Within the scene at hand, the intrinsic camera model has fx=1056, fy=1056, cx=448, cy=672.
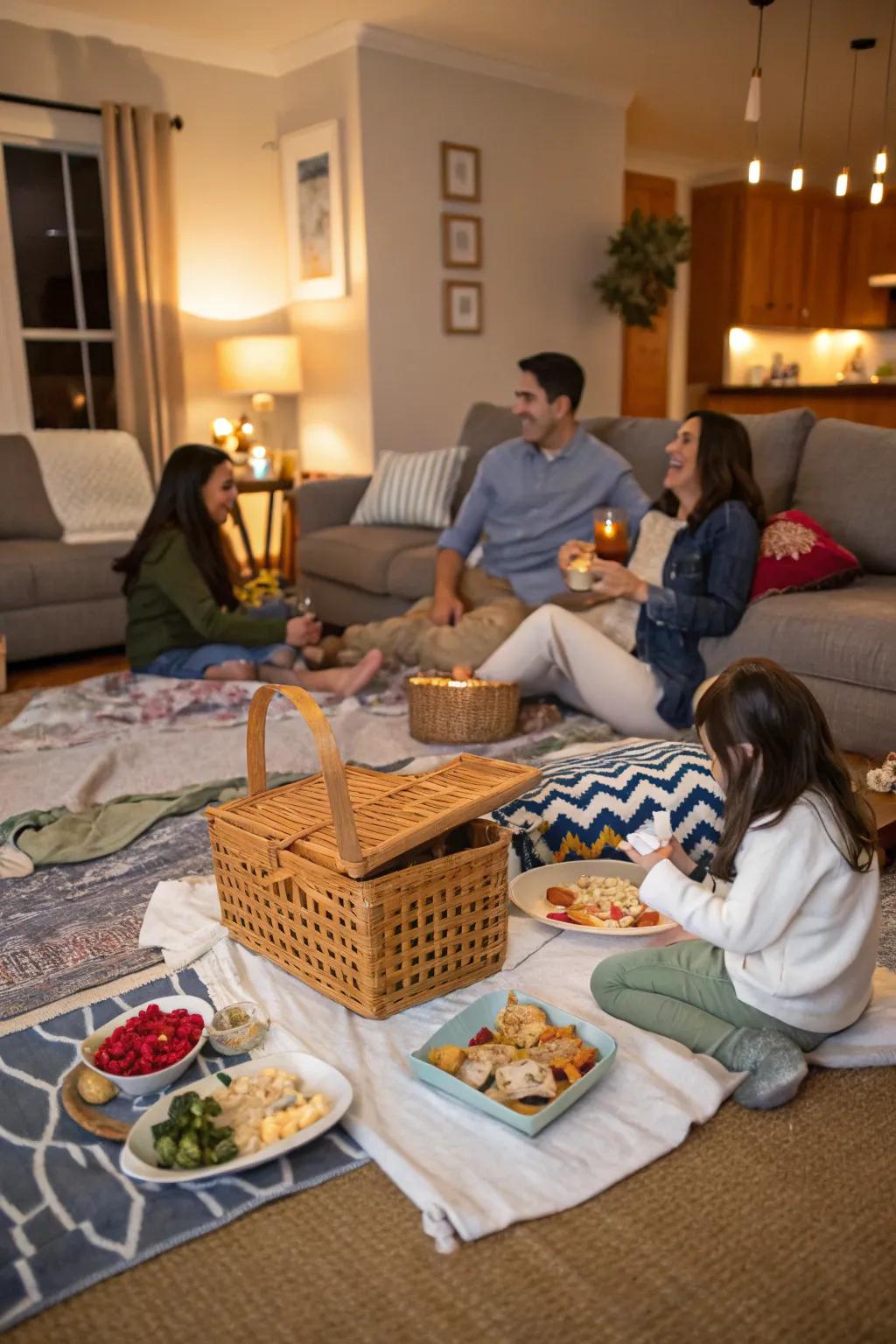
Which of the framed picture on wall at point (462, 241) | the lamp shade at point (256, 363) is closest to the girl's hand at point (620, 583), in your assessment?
the lamp shade at point (256, 363)

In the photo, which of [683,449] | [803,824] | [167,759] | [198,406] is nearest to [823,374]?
[198,406]

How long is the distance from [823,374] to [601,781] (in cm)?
817

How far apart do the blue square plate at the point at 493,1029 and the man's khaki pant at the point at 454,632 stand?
172 centimetres

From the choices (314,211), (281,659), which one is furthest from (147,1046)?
(314,211)

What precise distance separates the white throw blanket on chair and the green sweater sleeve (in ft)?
4.41

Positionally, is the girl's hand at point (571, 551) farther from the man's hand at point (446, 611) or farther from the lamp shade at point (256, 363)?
the lamp shade at point (256, 363)

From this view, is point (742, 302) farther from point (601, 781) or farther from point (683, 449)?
point (601, 781)

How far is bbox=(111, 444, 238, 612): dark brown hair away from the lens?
3.26 metres

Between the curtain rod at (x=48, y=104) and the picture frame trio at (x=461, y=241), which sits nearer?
the curtain rod at (x=48, y=104)

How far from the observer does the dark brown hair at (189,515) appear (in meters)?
3.26

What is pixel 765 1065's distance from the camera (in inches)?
54.4

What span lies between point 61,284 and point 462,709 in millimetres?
3759

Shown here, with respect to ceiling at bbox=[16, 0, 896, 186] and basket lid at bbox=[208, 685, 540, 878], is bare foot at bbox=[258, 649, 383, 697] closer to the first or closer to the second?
basket lid at bbox=[208, 685, 540, 878]

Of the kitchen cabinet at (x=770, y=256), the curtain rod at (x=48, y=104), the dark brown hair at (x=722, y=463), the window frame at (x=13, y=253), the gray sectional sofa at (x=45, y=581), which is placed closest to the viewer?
the dark brown hair at (x=722, y=463)
